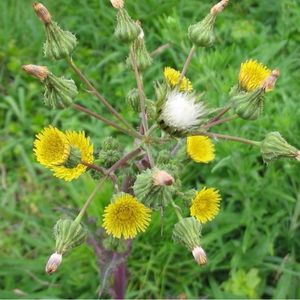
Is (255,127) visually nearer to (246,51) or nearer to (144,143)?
(246,51)

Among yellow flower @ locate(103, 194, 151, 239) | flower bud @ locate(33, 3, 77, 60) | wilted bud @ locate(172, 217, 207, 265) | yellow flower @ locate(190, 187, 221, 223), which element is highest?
flower bud @ locate(33, 3, 77, 60)

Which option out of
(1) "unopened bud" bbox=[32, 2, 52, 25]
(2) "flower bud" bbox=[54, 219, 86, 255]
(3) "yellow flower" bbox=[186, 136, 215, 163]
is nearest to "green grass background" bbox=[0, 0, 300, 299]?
(2) "flower bud" bbox=[54, 219, 86, 255]

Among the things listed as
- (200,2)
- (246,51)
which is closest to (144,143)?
(246,51)

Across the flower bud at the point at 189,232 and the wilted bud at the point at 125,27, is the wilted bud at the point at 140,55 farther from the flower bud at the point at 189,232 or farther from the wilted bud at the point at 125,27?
the flower bud at the point at 189,232

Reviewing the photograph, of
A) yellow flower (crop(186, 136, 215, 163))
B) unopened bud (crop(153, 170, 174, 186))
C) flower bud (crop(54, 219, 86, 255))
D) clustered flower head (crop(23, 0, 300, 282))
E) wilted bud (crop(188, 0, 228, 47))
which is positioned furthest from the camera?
yellow flower (crop(186, 136, 215, 163))

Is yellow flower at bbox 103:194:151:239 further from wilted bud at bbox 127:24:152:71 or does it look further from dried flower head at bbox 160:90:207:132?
wilted bud at bbox 127:24:152:71

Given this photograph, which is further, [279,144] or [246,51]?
[246,51]
